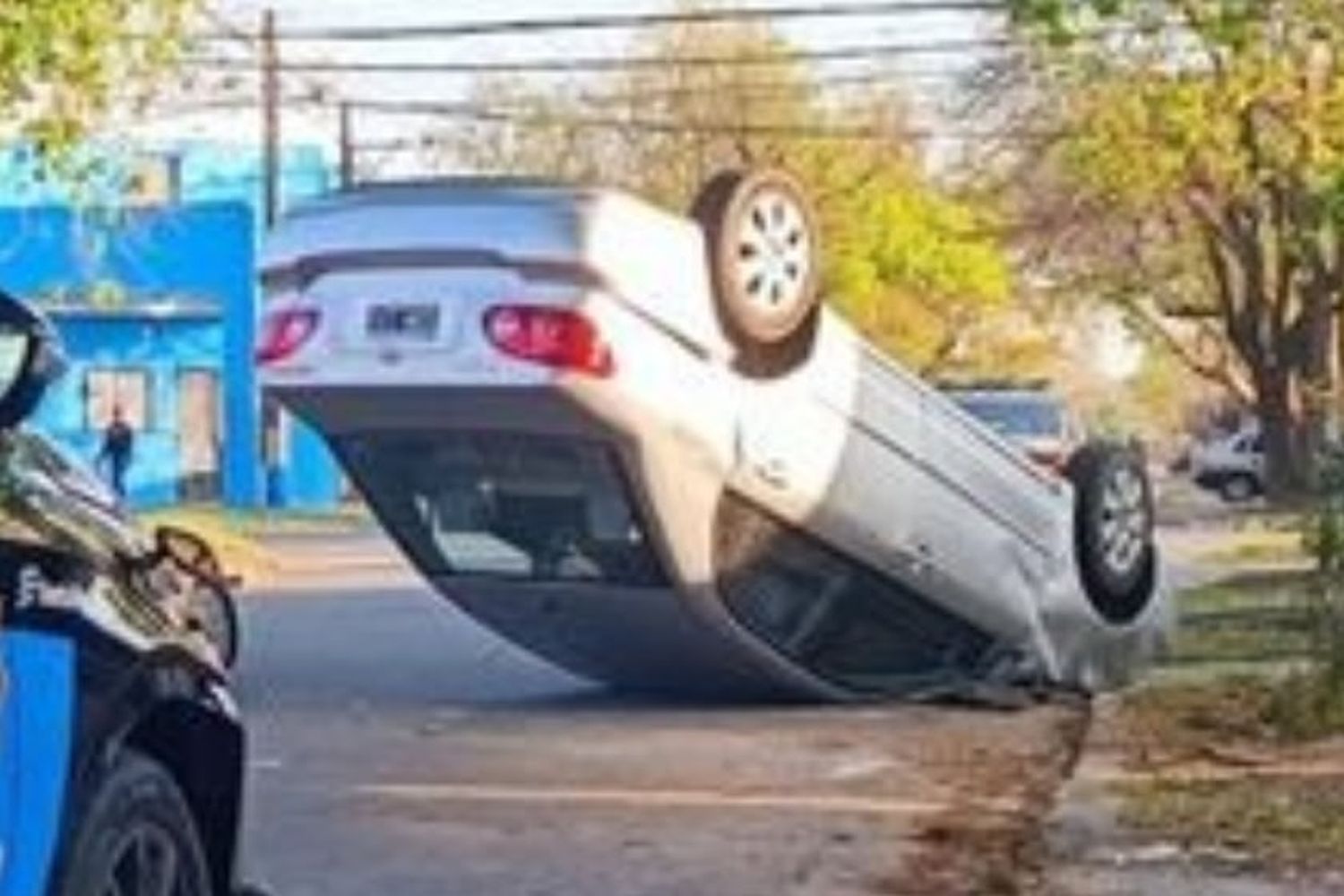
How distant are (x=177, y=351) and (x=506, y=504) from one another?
40986mm

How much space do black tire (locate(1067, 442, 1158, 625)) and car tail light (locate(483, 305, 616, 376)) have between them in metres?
3.69

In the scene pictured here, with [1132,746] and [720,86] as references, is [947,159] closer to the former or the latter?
[720,86]

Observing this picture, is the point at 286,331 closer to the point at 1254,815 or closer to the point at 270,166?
the point at 1254,815

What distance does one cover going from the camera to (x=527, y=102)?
66.8 m

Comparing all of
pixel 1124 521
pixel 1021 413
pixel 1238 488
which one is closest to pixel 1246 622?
pixel 1124 521

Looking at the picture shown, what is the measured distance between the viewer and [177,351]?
5522 centimetres

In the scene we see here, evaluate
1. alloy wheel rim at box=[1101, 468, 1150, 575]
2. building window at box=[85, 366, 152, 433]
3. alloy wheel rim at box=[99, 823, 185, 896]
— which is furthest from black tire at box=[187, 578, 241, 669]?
building window at box=[85, 366, 152, 433]

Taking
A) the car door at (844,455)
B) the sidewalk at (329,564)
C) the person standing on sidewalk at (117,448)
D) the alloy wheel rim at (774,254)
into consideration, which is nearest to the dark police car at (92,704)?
the alloy wheel rim at (774,254)

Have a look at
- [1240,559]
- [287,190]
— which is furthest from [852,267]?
[1240,559]

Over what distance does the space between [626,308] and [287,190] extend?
157ft

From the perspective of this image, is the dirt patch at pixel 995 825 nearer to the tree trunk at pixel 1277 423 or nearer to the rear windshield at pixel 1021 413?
the rear windshield at pixel 1021 413

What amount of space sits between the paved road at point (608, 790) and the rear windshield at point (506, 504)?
0.77 m

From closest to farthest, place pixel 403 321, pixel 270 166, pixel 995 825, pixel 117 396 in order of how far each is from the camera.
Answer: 1. pixel 995 825
2. pixel 403 321
3. pixel 270 166
4. pixel 117 396

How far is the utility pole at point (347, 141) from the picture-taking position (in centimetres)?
5709
